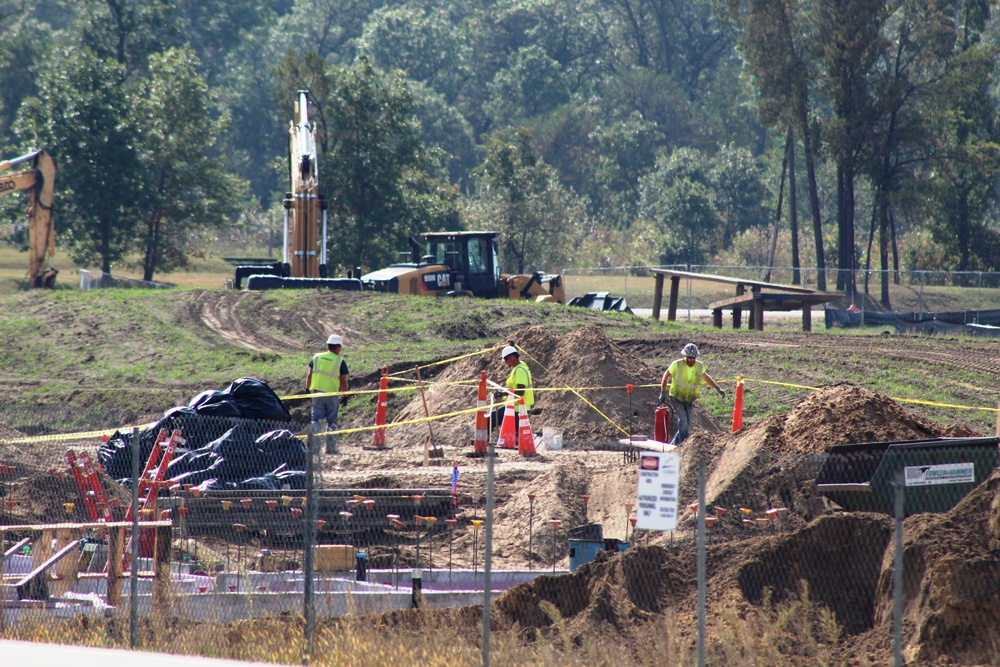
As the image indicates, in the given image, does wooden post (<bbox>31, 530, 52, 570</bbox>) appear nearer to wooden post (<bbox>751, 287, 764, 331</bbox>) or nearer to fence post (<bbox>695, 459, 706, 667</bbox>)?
fence post (<bbox>695, 459, 706, 667</bbox>)

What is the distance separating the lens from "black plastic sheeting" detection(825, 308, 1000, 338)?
31547 mm

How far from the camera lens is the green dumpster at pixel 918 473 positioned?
10.6m

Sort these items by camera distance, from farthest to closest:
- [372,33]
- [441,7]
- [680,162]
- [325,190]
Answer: [441,7] → [372,33] → [680,162] → [325,190]

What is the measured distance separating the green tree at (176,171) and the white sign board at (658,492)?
4010 cm

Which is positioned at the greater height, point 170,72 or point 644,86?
point 644,86

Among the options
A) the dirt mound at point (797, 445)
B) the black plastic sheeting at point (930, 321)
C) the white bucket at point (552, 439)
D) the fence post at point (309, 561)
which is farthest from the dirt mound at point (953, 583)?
the black plastic sheeting at point (930, 321)

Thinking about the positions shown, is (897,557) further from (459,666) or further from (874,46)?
(874,46)

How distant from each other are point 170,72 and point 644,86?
42.2 meters

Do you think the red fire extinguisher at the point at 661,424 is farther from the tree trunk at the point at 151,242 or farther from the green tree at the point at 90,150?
the tree trunk at the point at 151,242

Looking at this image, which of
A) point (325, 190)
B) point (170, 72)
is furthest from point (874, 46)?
point (170, 72)

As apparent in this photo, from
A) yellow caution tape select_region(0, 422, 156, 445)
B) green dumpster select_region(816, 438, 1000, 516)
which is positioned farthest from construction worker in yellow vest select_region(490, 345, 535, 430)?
green dumpster select_region(816, 438, 1000, 516)

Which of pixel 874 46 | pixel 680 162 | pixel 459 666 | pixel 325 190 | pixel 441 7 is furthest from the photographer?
pixel 441 7

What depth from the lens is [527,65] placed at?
88.2 meters

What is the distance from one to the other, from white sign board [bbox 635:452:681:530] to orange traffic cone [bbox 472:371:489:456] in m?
9.27
